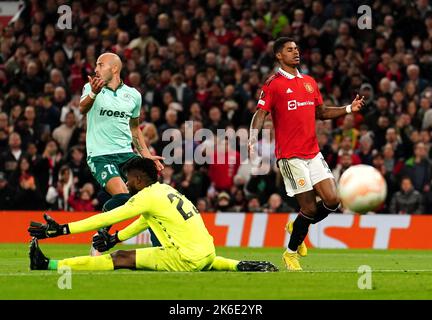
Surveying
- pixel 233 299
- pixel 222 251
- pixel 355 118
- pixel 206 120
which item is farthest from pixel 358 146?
pixel 233 299

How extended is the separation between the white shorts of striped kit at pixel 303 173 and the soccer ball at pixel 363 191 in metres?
0.38

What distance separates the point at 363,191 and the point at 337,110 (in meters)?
1.39

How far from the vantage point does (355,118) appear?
78.5ft

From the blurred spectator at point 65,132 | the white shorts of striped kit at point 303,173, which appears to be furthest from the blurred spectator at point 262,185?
the white shorts of striped kit at point 303,173

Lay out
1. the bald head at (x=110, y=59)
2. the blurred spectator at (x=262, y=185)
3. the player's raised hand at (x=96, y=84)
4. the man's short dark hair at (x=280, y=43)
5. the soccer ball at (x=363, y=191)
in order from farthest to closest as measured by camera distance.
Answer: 1. the blurred spectator at (x=262, y=185)
2. the bald head at (x=110, y=59)
3. the man's short dark hair at (x=280, y=43)
4. the player's raised hand at (x=96, y=84)
5. the soccer ball at (x=363, y=191)

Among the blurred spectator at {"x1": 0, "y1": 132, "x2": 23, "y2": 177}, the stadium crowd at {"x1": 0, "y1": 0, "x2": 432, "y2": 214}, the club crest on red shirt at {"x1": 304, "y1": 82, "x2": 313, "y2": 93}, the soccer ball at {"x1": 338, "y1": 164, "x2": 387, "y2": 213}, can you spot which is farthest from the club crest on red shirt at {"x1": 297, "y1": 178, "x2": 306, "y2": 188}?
the blurred spectator at {"x1": 0, "y1": 132, "x2": 23, "y2": 177}

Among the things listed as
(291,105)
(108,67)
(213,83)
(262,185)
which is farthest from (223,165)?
(291,105)

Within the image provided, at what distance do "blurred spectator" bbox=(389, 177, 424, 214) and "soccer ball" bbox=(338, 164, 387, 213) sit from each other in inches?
336

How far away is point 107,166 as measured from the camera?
47.5ft

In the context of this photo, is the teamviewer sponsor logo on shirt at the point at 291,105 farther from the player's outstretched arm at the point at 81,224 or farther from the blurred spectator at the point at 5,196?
the blurred spectator at the point at 5,196

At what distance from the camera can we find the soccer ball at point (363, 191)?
13328mm

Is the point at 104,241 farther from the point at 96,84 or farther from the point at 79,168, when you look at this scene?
the point at 79,168

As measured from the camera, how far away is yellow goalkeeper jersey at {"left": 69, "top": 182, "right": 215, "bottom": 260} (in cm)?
1199

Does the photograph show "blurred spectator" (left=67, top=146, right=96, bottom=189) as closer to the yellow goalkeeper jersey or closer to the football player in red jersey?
the football player in red jersey
